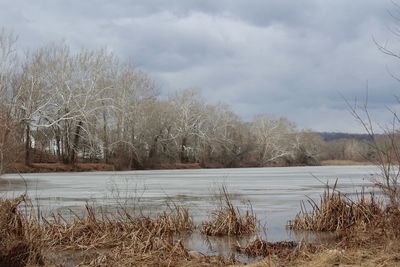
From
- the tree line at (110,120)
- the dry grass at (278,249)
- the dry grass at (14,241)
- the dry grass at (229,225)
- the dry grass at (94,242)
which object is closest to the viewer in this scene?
the dry grass at (14,241)

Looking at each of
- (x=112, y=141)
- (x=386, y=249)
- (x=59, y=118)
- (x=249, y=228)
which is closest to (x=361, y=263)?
(x=386, y=249)

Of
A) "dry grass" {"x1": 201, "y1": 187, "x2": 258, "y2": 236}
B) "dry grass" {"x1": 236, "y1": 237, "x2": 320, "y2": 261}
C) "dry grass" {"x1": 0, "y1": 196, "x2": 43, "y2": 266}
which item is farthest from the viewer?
"dry grass" {"x1": 201, "y1": 187, "x2": 258, "y2": 236}

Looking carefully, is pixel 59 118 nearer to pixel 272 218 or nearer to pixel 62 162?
pixel 62 162

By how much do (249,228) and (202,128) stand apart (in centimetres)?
6014

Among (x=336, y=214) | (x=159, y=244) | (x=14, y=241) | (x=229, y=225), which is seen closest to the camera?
(x=14, y=241)

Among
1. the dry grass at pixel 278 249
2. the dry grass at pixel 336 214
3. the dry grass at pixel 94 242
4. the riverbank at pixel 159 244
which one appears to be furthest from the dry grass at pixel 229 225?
the dry grass at pixel 278 249

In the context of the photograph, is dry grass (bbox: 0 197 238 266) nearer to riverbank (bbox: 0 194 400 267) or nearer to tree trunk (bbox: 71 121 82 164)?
riverbank (bbox: 0 194 400 267)

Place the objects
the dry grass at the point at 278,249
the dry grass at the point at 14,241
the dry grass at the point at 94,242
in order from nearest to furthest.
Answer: the dry grass at the point at 14,241 → the dry grass at the point at 94,242 → the dry grass at the point at 278,249

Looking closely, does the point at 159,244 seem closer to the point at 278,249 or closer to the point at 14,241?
the point at 278,249

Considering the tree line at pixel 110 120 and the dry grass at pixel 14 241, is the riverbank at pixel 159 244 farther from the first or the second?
the tree line at pixel 110 120

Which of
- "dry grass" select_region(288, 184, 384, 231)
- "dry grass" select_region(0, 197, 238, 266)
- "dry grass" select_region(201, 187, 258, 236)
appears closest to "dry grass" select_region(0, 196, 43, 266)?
"dry grass" select_region(0, 197, 238, 266)

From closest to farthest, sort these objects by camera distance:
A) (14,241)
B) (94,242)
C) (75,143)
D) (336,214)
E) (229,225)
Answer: (14,241), (94,242), (229,225), (336,214), (75,143)

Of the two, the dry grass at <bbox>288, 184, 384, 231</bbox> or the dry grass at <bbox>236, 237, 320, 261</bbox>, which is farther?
the dry grass at <bbox>288, 184, 384, 231</bbox>

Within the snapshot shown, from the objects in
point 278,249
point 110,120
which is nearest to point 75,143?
point 110,120
